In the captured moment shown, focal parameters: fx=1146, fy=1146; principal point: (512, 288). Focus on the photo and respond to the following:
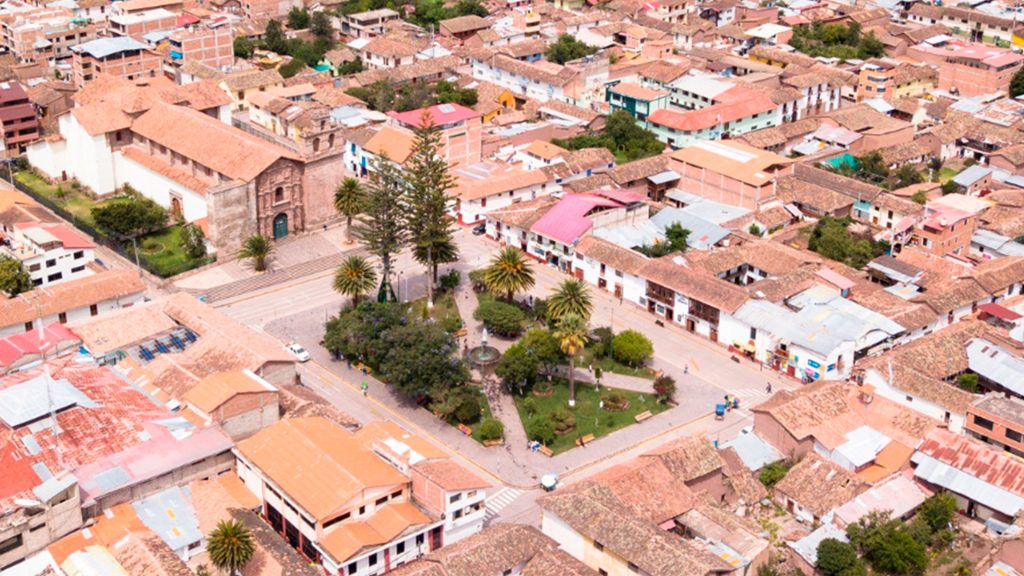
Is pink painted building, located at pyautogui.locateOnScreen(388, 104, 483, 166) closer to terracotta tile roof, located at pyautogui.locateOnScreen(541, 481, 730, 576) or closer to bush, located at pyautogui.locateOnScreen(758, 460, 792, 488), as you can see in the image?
bush, located at pyautogui.locateOnScreen(758, 460, 792, 488)

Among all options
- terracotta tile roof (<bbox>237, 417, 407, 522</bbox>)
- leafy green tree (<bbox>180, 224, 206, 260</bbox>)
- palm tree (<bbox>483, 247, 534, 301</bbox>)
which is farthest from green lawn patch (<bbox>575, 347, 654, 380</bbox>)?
leafy green tree (<bbox>180, 224, 206, 260</bbox>)

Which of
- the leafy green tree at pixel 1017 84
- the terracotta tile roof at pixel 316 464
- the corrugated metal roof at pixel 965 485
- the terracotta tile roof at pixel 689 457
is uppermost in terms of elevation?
the leafy green tree at pixel 1017 84

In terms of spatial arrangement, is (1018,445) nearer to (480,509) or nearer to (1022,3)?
(480,509)

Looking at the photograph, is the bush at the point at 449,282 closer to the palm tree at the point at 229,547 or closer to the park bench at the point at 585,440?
the park bench at the point at 585,440

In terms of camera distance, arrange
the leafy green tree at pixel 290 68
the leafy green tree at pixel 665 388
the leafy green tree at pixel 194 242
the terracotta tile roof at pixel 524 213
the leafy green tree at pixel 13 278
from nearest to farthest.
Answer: the leafy green tree at pixel 665 388 < the leafy green tree at pixel 13 278 < the leafy green tree at pixel 194 242 < the terracotta tile roof at pixel 524 213 < the leafy green tree at pixel 290 68

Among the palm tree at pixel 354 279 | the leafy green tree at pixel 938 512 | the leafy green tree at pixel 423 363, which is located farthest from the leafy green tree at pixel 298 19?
the leafy green tree at pixel 938 512

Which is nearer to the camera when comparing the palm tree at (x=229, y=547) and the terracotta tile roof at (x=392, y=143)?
the palm tree at (x=229, y=547)
